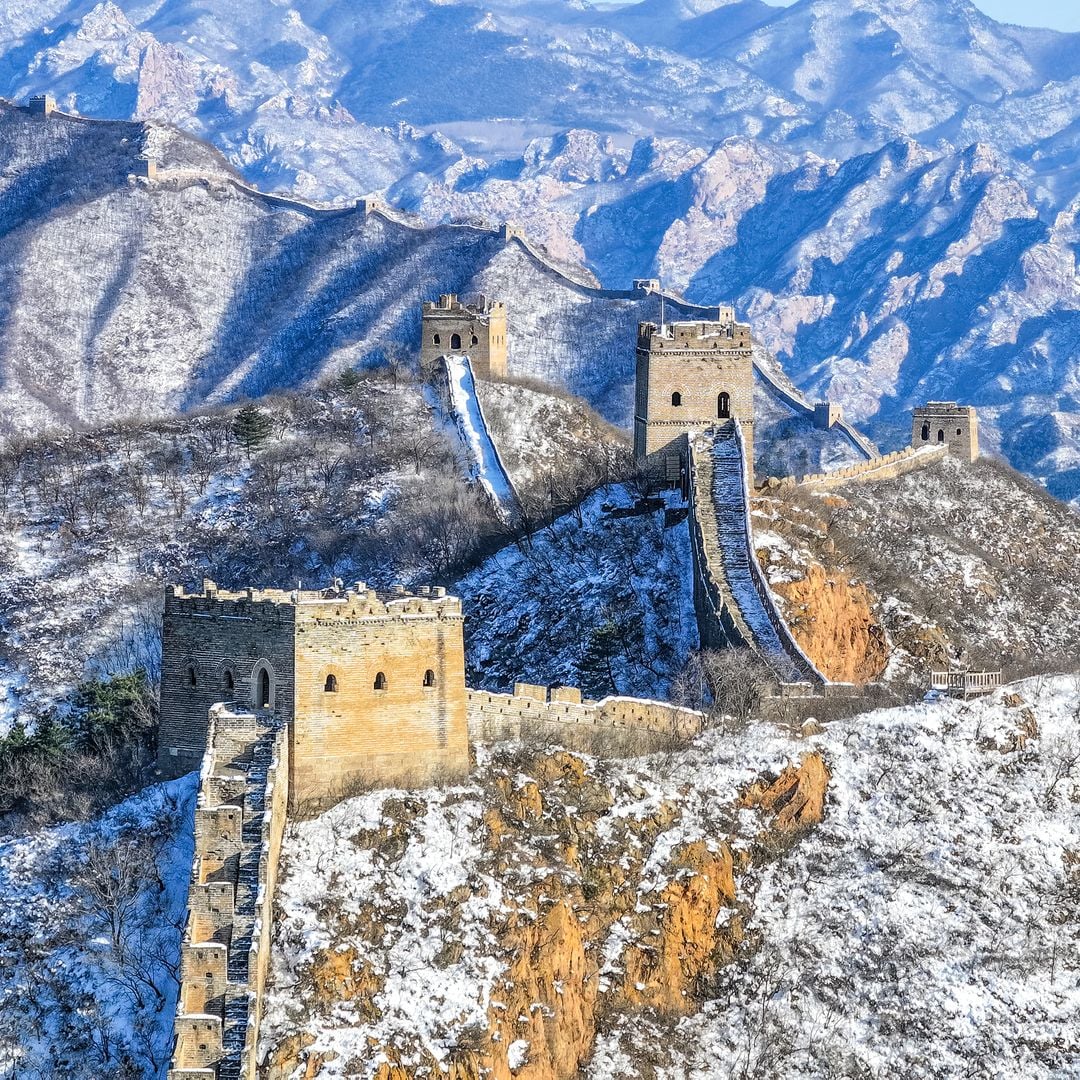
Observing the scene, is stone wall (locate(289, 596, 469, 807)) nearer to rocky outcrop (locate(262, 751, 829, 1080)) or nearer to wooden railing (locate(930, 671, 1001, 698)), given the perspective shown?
rocky outcrop (locate(262, 751, 829, 1080))

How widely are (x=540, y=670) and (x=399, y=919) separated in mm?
33487

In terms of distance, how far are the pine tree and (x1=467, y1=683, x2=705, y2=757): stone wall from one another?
7283 cm

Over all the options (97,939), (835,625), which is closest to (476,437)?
(835,625)

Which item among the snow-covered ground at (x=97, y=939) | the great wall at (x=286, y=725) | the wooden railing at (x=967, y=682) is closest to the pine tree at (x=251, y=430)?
the great wall at (x=286, y=725)

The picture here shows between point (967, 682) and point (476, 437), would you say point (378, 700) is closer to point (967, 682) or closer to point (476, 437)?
point (967, 682)

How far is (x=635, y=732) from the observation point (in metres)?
71.2

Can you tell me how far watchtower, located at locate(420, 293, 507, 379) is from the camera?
151 meters

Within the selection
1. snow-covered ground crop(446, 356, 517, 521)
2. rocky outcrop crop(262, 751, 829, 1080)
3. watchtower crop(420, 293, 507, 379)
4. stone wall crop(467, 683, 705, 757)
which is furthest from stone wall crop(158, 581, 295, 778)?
watchtower crop(420, 293, 507, 379)

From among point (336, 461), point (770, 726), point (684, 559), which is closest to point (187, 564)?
point (336, 461)

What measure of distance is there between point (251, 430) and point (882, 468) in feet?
120

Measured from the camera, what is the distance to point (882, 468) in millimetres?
Result: 129625

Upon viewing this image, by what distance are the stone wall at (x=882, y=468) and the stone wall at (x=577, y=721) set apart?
40940 millimetres

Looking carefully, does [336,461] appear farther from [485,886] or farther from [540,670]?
[485,886]

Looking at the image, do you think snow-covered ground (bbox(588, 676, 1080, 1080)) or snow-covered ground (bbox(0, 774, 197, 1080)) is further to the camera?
snow-covered ground (bbox(588, 676, 1080, 1080))
